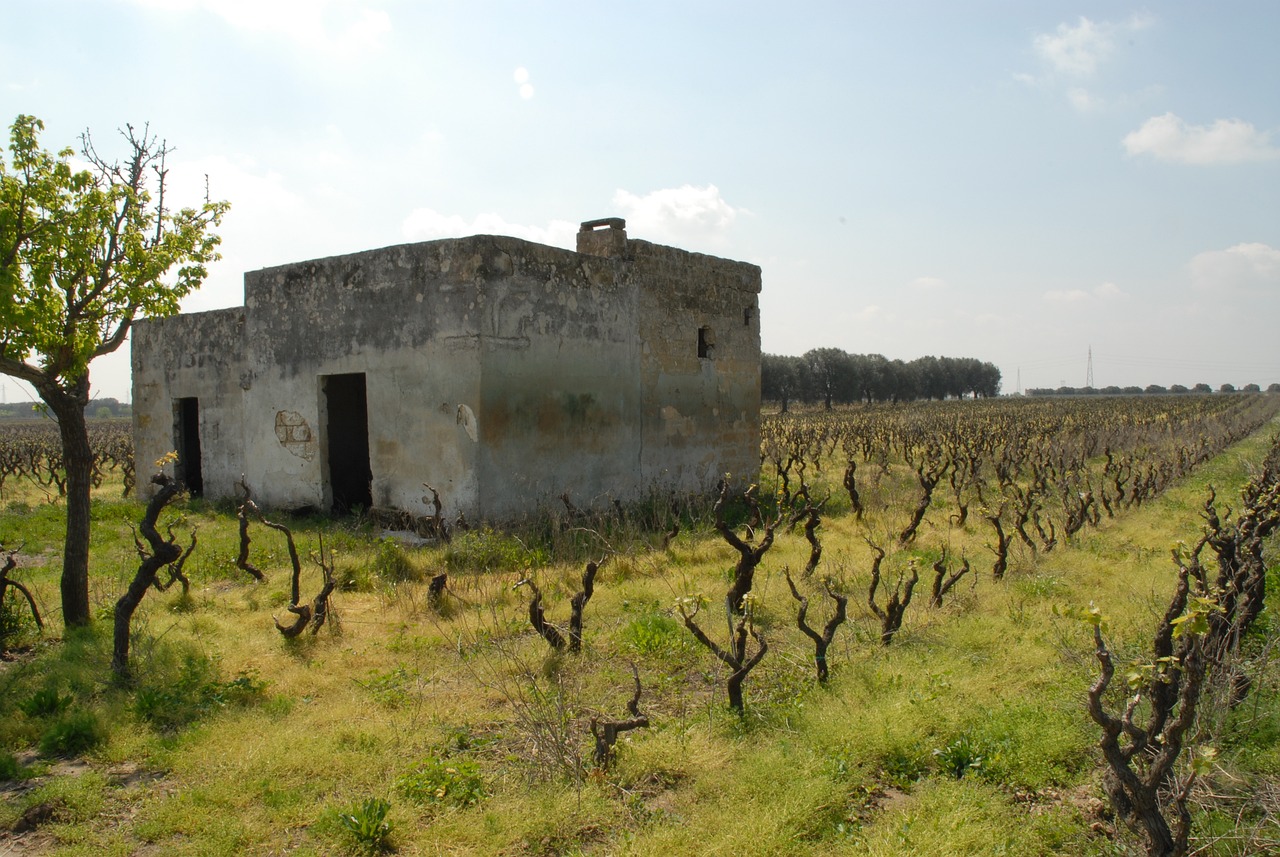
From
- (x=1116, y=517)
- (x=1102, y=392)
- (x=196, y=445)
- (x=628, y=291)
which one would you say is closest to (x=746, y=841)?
(x=628, y=291)

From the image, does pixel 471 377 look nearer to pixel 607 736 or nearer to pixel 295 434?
pixel 295 434

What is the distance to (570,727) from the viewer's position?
14.4 ft

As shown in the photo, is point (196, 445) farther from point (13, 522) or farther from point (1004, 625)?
point (1004, 625)

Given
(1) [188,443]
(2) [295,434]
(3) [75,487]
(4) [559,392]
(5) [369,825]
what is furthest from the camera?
(1) [188,443]

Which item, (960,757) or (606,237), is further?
(606,237)

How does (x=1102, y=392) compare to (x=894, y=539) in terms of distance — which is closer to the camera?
(x=894, y=539)

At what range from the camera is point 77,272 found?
17.3 ft

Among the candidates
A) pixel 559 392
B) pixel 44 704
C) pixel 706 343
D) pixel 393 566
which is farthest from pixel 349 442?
pixel 44 704

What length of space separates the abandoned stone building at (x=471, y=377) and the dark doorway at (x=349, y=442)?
29 mm

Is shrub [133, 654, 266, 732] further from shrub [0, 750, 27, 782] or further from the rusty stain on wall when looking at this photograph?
the rusty stain on wall

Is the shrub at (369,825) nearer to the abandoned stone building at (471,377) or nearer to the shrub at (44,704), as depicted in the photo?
the shrub at (44,704)

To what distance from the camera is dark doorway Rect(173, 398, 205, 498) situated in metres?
12.7

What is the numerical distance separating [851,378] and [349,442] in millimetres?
54364

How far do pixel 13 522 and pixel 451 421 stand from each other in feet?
20.7
